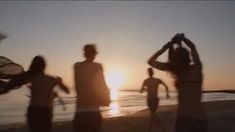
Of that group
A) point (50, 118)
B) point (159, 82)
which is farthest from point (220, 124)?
point (50, 118)

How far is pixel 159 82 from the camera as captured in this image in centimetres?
1611

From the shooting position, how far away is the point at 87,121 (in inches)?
312

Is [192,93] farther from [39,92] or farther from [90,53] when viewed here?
[39,92]

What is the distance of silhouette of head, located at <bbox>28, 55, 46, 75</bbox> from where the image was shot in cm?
848

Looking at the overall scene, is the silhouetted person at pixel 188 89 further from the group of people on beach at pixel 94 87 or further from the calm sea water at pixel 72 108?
the calm sea water at pixel 72 108

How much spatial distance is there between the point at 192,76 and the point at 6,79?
3220mm

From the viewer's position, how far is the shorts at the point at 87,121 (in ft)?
26.0

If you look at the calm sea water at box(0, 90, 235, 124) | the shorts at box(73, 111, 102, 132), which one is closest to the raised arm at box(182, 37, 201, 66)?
the shorts at box(73, 111, 102, 132)

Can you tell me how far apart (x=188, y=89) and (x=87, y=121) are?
1.55 meters

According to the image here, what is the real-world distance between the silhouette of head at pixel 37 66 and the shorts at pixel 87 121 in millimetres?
991

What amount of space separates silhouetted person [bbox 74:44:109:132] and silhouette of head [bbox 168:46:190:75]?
108 centimetres

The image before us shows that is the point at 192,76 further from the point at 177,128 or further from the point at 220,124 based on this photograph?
the point at 220,124

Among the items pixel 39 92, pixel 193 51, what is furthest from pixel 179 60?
pixel 39 92

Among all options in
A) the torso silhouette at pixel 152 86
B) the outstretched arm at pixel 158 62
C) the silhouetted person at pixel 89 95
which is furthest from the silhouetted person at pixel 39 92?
the torso silhouette at pixel 152 86
